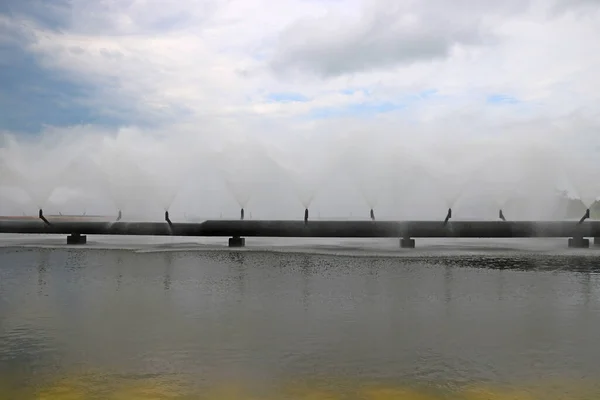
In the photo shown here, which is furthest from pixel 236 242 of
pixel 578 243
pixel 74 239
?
pixel 578 243

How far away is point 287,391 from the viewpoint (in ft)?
15.2

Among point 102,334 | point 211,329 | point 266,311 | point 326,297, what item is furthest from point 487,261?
point 102,334

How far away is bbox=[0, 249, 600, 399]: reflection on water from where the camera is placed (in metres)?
4.80

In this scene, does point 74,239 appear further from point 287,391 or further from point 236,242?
point 287,391

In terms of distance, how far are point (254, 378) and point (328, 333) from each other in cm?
196

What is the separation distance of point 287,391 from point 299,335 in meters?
2.00

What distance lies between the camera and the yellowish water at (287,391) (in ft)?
14.8

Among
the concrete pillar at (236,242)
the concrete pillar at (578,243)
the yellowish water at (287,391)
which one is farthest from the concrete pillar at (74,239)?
the concrete pillar at (578,243)

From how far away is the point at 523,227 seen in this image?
22094mm

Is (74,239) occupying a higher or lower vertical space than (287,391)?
higher

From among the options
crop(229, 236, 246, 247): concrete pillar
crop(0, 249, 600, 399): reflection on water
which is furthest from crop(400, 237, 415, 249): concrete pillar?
crop(0, 249, 600, 399): reflection on water

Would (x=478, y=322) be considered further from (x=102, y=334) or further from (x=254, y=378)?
(x=102, y=334)

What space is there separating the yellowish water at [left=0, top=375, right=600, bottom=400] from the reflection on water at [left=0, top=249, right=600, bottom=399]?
0.06ft

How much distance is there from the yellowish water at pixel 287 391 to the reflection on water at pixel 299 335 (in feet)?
0.06
